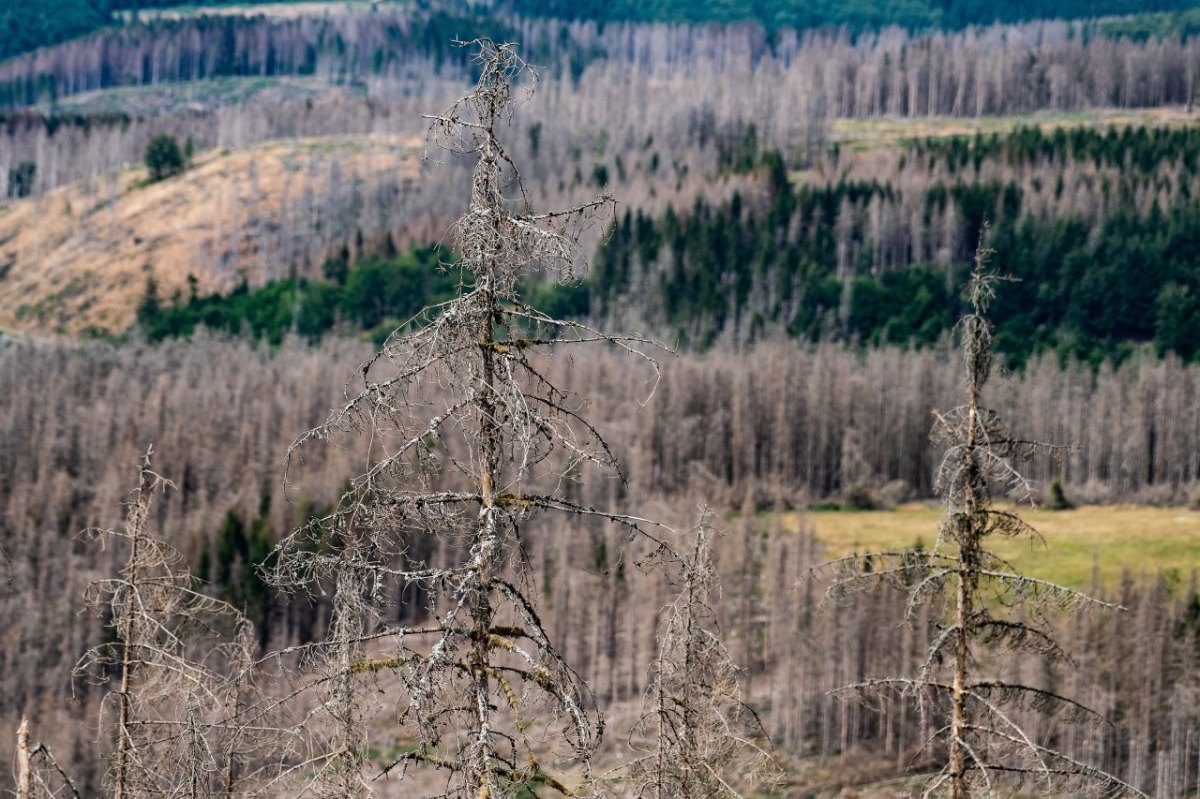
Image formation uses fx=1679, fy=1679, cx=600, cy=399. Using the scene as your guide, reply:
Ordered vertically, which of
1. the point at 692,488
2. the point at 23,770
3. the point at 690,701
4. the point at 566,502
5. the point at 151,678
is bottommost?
the point at 692,488

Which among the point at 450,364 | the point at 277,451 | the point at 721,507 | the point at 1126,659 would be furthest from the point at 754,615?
the point at 450,364

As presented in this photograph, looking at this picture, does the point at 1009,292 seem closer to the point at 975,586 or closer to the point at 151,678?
the point at 975,586

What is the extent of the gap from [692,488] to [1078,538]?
3378 cm

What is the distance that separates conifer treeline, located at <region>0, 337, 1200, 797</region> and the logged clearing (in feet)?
14.6

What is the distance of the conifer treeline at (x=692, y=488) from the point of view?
84.5 m

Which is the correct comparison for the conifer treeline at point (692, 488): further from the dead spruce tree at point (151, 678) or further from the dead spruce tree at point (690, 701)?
the dead spruce tree at point (151, 678)

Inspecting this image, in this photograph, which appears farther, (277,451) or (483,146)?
(277,451)

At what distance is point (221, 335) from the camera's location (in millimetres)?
192875

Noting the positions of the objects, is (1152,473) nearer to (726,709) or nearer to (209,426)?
(209,426)

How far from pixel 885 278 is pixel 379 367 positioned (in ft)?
213

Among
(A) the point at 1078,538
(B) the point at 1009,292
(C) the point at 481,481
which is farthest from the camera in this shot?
(B) the point at 1009,292

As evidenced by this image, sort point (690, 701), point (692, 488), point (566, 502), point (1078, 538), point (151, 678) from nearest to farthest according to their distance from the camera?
1. point (566, 502)
2. point (151, 678)
3. point (690, 701)
4. point (1078, 538)
5. point (692, 488)

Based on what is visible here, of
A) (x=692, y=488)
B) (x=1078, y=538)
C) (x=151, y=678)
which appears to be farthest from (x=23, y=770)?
(x=692, y=488)

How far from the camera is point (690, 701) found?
21.1m
